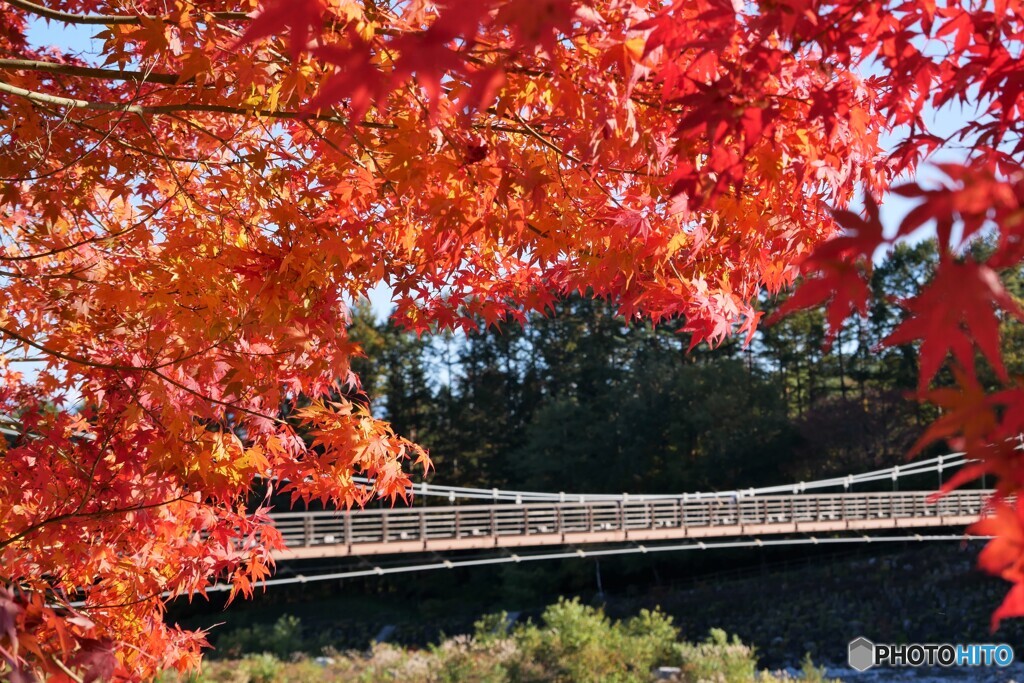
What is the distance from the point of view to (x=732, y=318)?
224cm

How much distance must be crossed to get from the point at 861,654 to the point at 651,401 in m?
9.90

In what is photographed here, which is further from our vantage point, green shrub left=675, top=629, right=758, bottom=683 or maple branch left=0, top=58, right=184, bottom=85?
green shrub left=675, top=629, right=758, bottom=683

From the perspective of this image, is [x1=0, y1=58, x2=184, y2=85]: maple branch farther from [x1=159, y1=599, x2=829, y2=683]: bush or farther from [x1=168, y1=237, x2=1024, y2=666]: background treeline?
[x1=168, y1=237, x2=1024, y2=666]: background treeline

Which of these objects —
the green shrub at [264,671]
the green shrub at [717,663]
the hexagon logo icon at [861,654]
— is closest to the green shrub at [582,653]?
the green shrub at [717,663]

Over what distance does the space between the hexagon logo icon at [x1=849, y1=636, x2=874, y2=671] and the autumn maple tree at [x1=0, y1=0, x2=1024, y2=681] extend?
12108 mm

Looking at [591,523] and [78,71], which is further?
[591,523]

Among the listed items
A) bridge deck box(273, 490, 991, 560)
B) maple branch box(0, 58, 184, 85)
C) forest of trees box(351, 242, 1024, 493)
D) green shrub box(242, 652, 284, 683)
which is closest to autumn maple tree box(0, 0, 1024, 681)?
maple branch box(0, 58, 184, 85)

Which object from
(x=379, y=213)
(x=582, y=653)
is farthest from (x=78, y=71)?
(x=582, y=653)

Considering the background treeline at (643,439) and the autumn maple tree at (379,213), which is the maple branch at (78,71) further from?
the background treeline at (643,439)

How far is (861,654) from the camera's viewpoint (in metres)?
13.2

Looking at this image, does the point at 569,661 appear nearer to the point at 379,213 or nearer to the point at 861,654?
the point at 861,654

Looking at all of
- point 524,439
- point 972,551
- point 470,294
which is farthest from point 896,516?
point 470,294

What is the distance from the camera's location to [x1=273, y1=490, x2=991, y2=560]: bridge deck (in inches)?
427

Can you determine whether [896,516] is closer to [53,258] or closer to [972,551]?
[972,551]
